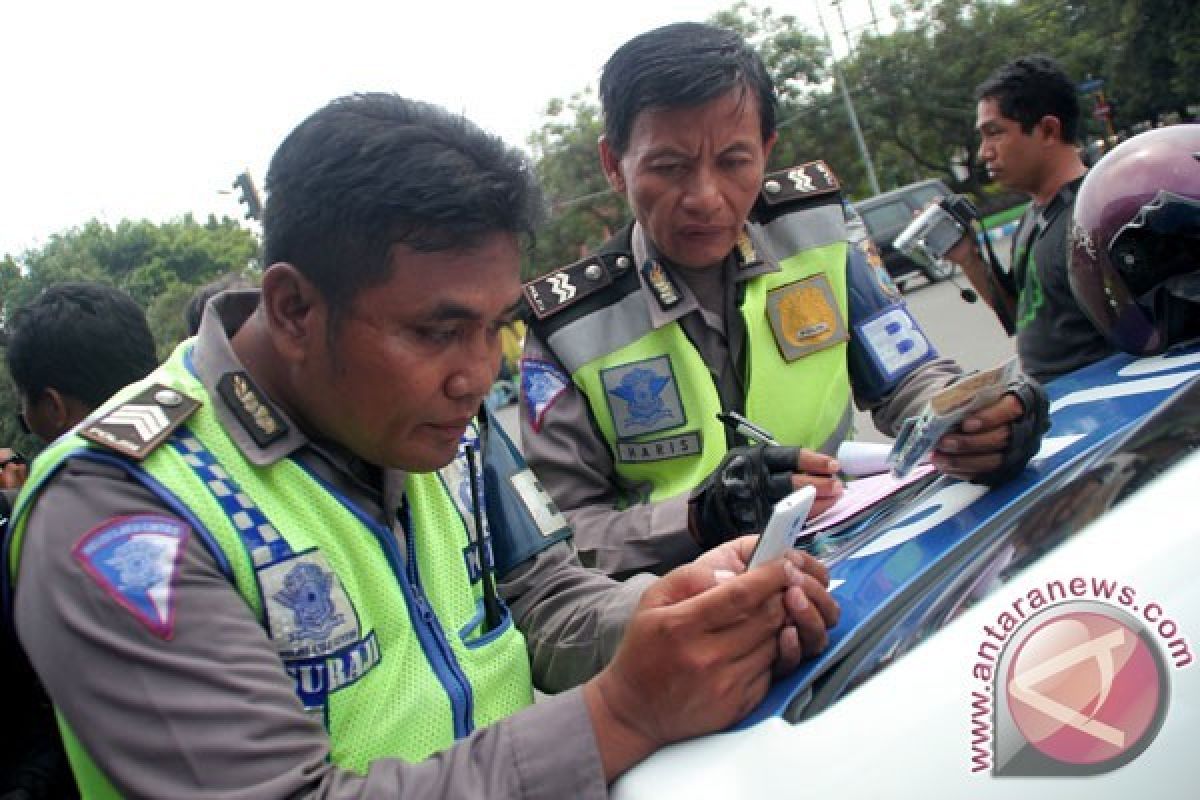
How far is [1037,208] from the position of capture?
11.4 ft

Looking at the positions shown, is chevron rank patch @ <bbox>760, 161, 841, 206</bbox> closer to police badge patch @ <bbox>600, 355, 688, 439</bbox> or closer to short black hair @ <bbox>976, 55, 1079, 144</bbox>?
police badge patch @ <bbox>600, 355, 688, 439</bbox>

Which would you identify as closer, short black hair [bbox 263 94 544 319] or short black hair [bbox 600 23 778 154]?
short black hair [bbox 263 94 544 319]

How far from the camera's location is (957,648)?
1061 millimetres

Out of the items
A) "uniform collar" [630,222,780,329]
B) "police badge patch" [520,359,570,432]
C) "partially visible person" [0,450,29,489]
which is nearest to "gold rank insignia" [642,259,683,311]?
"uniform collar" [630,222,780,329]

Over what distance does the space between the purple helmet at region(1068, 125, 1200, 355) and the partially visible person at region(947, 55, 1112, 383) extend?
0.86 meters

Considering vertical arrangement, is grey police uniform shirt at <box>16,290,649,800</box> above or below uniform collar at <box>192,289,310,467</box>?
below

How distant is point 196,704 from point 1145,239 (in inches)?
70.2

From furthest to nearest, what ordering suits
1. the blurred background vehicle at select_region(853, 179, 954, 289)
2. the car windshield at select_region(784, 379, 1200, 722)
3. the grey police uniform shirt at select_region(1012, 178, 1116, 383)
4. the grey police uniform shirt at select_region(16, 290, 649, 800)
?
the blurred background vehicle at select_region(853, 179, 954, 289) → the grey police uniform shirt at select_region(1012, 178, 1116, 383) → the car windshield at select_region(784, 379, 1200, 722) → the grey police uniform shirt at select_region(16, 290, 649, 800)

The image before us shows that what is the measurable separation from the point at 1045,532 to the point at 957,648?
22 cm

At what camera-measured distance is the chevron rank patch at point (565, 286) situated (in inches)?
80.7

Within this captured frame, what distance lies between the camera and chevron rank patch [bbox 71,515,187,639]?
1000mm

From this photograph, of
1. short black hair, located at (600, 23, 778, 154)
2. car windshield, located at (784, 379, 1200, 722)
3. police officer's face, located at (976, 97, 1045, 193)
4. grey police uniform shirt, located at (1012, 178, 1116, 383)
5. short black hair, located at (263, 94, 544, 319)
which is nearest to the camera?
car windshield, located at (784, 379, 1200, 722)

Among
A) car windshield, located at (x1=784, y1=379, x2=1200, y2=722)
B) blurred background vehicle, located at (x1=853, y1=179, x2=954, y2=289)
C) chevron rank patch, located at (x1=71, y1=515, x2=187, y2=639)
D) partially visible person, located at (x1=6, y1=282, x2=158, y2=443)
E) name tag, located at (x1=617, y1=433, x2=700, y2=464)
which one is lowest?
blurred background vehicle, located at (x1=853, y1=179, x2=954, y2=289)

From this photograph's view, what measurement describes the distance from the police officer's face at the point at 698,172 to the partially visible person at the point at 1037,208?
136 centimetres
